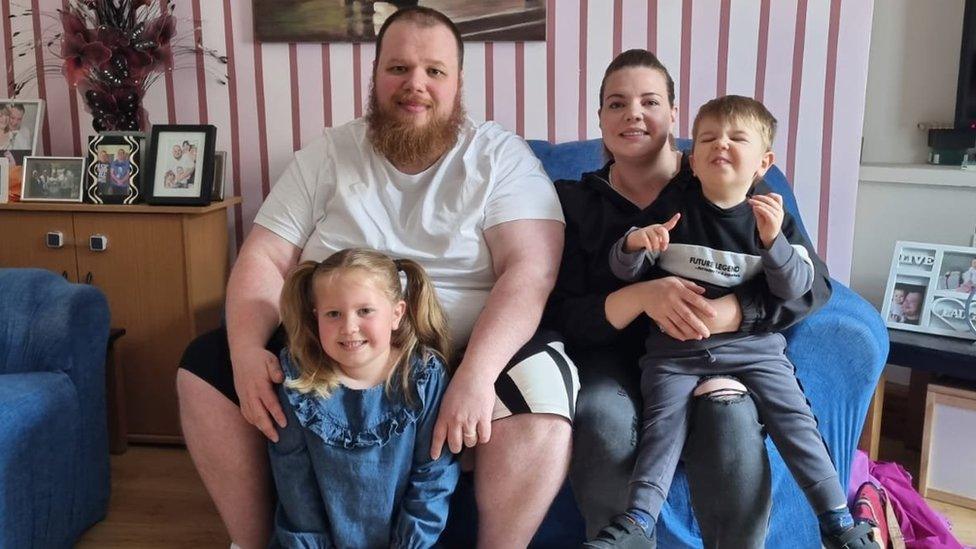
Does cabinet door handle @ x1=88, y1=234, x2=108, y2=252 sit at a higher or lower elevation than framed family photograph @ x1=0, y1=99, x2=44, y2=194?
lower

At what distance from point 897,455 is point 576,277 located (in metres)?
1.36

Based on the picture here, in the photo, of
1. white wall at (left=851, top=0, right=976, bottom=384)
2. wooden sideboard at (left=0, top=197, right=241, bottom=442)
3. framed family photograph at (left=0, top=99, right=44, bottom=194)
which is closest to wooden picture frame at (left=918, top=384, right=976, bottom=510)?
white wall at (left=851, top=0, right=976, bottom=384)

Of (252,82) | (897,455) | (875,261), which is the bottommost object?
(897,455)

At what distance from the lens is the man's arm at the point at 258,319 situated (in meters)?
1.43

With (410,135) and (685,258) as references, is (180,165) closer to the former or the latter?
(410,135)

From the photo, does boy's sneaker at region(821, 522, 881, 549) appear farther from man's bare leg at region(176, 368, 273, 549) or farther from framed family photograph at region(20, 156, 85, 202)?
framed family photograph at region(20, 156, 85, 202)

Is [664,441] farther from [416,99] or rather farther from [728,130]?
[416,99]

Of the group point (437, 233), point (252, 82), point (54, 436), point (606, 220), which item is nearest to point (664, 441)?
point (606, 220)

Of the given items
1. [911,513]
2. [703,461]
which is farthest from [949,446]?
[703,461]

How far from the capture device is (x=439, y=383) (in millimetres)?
1463

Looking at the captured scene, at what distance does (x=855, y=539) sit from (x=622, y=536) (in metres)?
0.39

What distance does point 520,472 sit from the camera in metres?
1.41

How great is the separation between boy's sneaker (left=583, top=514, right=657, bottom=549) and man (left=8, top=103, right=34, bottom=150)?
7.59 feet

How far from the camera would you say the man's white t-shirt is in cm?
172
